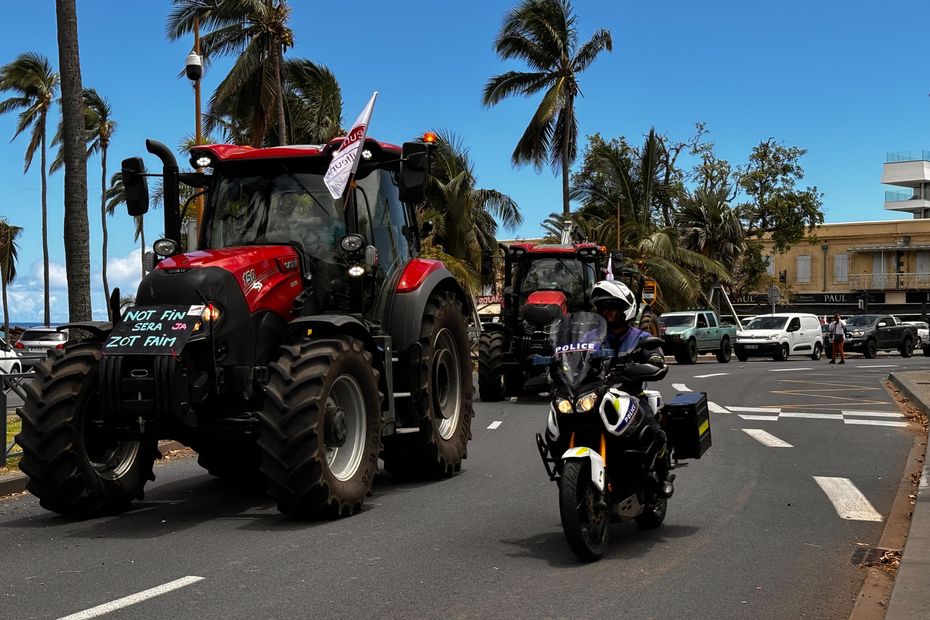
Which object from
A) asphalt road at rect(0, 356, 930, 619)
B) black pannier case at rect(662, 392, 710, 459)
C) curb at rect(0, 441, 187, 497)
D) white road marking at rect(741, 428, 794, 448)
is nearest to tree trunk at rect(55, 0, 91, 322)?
asphalt road at rect(0, 356, 930, 619)

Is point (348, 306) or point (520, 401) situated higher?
point (348, 306)

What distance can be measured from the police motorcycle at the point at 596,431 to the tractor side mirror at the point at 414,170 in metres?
2.51

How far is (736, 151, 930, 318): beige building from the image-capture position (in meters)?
64.7

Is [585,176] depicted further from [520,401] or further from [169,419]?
[169,419]

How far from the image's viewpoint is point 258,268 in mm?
8172

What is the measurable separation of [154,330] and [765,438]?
28.9ft

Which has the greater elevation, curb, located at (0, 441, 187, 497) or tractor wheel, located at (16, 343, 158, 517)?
tractor wheel, located at (16, 343, 158, 517)

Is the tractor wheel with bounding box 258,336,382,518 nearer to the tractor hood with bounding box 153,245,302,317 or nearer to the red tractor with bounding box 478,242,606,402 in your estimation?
the tractor hood with bounding box 153,245,302,317

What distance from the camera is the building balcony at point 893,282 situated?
64438 millimetres

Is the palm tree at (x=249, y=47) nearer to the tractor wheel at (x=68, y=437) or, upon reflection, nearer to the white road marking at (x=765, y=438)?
the white road marking at (x=765, y=438)

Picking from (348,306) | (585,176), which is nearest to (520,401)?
(348,306)

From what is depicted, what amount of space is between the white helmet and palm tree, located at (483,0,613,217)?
33.3 metres

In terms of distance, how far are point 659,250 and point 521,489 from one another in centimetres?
3550

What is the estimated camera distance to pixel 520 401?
19.9m
